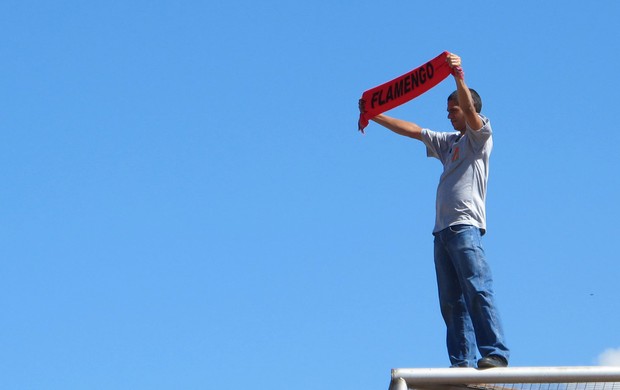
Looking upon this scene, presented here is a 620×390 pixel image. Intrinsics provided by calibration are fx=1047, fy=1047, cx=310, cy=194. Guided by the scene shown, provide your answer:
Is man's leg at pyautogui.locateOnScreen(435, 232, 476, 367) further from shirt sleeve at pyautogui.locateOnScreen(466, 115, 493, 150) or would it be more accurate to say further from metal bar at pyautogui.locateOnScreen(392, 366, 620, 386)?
metal bar at pyautogui.locateOnScreen(392, 366, 620, 386)

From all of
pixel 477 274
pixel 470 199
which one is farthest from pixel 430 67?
pixel 477 274

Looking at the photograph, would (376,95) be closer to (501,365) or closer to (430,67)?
(430,67)

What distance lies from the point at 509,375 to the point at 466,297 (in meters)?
1.33

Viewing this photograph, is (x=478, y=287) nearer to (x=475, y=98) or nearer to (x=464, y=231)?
(x=464, y=231)

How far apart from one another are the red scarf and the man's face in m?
0.36

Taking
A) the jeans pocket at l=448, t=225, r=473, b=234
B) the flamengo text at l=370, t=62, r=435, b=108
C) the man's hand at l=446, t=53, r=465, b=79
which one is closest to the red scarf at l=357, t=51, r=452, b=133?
the flamengo text at l=370, t=62, r=435, b=108

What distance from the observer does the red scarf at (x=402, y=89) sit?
864 cm

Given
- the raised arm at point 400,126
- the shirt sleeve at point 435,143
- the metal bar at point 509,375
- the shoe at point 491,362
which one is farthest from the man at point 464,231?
the metal bar at point 509,375

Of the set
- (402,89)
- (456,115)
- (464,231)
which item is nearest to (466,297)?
(464,231)

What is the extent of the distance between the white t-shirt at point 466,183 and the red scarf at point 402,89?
2.31 ft

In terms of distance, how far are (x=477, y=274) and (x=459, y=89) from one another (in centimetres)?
142

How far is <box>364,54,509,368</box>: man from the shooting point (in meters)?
7.58

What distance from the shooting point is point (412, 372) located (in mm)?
6230

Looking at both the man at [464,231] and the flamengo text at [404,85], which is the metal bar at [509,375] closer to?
the man at [464,231]
